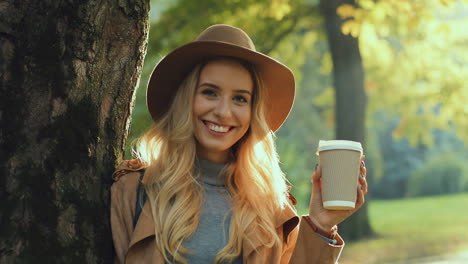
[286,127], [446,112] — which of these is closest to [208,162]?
[446,112]

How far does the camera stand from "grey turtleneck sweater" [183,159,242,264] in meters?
2.74

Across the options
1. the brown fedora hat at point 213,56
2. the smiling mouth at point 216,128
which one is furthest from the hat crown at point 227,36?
the smiling mouth at point 216,128

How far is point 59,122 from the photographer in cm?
251

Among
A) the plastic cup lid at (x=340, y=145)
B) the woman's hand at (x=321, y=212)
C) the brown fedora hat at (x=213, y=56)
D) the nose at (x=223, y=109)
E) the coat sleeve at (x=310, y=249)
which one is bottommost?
the coat sleeve at (x=310, y=249)

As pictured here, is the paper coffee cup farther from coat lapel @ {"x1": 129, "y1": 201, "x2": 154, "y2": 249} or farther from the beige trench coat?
coat lapel @ {"x1": 129, "y1": 201, "x2": 154, "y2": 249}

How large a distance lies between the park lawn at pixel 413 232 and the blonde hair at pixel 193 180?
9.97 metres

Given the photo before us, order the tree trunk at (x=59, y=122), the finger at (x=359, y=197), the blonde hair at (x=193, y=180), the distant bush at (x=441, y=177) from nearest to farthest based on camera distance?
the tree trunk at (x=59, y=122), the finger at (x=359, y=197), the blonde hair at (x=193, y=180), the distant bush at (x=441, y=177)

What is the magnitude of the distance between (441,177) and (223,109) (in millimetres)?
32206

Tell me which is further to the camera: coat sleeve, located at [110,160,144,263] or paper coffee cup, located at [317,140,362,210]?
coat sleeve, located at [110,160,144,263]

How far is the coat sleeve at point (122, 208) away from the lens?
2.68 m

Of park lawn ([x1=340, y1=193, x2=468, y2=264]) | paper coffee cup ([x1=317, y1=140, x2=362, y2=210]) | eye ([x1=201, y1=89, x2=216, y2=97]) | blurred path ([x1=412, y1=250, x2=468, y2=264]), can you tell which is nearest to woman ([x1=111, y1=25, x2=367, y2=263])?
eye ([x1=201, y1=89, x2=216, y2=97])

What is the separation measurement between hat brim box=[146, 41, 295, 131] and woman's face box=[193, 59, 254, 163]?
68 millimetres

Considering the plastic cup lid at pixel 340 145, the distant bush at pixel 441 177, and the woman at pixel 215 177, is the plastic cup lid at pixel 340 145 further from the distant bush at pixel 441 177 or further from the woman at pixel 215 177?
the distant bush at pixel 441 177

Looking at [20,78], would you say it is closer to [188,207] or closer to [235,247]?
[188,207]
